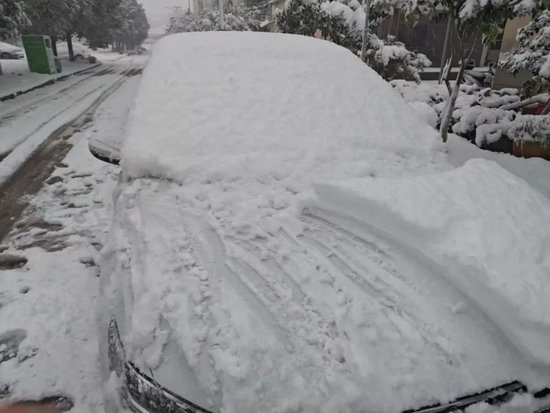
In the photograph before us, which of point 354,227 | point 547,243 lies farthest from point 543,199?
point 354,227

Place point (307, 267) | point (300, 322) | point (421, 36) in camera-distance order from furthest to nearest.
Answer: point (421, 36) < point (307, 267) < point (300, 322)

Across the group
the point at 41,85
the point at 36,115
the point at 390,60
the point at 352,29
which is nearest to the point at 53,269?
the point at 36,115

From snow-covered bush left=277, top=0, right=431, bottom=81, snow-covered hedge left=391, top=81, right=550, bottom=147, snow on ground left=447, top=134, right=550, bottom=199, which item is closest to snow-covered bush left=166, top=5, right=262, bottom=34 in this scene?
snow-covered bush left=277, top=0, right=431, bottom=81

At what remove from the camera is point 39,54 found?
17.1m

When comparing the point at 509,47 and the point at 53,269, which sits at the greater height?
the point at 509,47

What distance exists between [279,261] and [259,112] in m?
1.17

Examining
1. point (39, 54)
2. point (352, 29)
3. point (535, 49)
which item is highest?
point (352, 29)

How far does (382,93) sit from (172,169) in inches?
66.3

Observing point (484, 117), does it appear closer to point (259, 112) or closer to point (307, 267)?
point (259, 112)

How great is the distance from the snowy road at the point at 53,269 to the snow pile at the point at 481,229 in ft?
5.50

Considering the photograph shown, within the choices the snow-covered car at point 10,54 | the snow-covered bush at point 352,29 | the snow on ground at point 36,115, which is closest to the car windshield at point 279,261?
the snow on ground at point 36,115

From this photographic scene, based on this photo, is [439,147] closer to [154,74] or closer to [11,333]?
[154,74]

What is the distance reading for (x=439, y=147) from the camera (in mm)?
2617

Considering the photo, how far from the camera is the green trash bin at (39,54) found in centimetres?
1700
